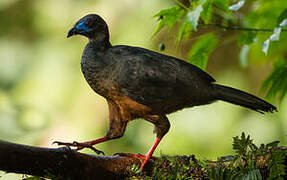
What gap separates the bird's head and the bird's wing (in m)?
0.13

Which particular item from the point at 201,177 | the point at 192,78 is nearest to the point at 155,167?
the point at 201,177

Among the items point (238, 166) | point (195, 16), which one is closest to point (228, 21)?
point (195, 16)

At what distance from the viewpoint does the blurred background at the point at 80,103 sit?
16.9ft

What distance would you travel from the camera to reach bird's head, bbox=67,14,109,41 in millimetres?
2697

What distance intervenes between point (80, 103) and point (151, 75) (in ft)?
9.07

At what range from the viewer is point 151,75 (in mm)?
2648

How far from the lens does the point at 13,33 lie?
590 centimetres

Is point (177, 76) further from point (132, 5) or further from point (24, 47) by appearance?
point (24, 47)

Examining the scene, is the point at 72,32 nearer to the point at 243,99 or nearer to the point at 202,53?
the point at 202,53

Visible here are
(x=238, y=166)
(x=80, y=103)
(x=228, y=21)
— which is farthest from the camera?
(x=80, y=103)

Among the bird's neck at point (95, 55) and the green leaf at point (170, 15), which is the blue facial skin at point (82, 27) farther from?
the green leaf at point (170, 15)

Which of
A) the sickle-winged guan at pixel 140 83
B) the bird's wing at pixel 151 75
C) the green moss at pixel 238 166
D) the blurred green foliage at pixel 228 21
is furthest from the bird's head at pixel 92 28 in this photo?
the green moss at pixel 238 166

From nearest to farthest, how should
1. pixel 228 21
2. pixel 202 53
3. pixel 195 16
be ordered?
pixel 195 16 < pixel 202 53 < pixel 228 21

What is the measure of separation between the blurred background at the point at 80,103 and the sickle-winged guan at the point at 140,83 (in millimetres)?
2351
